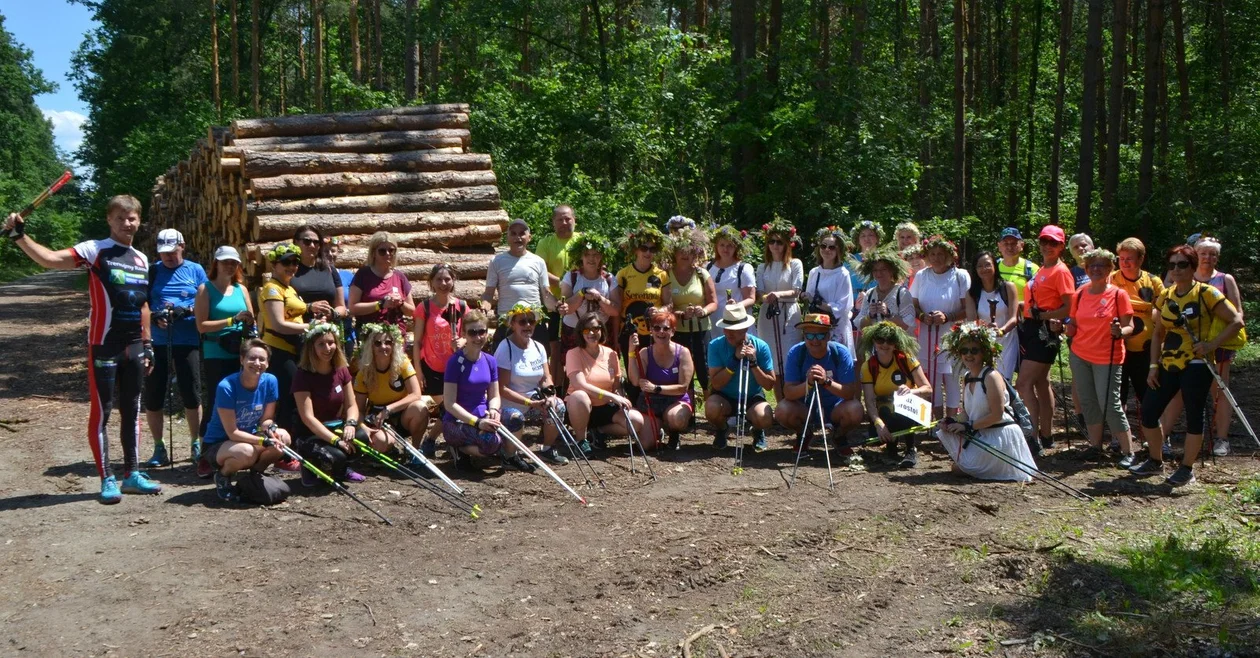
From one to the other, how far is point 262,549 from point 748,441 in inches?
177

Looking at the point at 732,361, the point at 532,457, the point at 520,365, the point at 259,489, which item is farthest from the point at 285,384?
the point at 732,361

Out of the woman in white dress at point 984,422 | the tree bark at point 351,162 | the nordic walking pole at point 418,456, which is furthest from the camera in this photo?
the tree bark at point 351,162

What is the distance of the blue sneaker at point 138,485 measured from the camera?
296 inches

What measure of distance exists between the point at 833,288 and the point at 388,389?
12.6 feet

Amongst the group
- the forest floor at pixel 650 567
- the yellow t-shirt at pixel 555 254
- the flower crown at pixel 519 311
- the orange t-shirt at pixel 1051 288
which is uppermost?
the yellow t-shirt at pixel 555 254

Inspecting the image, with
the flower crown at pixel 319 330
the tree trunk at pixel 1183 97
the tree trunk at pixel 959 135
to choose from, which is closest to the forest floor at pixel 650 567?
the flower crown at pixel 319 330

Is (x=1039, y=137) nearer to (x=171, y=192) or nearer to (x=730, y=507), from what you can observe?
(x=171, y=192)

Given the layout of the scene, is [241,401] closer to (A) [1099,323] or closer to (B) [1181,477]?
(A) [1099,323]

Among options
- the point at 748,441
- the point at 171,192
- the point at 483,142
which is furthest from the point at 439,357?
the point at 171,192

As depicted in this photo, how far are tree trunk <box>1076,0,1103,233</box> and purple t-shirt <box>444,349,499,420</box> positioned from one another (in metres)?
13.8

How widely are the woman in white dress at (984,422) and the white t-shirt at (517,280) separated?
11.4 ft

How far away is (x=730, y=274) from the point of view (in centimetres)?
987

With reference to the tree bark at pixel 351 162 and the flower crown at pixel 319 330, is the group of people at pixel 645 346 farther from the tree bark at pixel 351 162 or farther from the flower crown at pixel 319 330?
the tree bark at pixel 351 162

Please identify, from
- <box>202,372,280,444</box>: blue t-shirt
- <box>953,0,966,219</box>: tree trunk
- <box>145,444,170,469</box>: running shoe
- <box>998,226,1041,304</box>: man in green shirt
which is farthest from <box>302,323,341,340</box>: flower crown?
<box>953,0,966,219</box>: tree trunk
